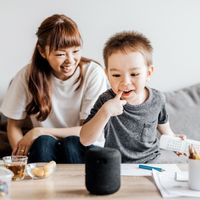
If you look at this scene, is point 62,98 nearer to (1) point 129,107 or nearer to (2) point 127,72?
(1) point 129,107

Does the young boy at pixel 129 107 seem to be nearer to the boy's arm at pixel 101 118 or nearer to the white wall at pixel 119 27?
the boy's arm at pixel 101 118

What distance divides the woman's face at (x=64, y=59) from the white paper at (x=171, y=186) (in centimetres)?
67

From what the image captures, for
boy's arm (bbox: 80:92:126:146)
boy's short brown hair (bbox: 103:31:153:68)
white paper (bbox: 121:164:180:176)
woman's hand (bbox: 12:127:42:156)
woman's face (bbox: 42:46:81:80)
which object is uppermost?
boy's short brown hair (bbox: 103:31:153:68)

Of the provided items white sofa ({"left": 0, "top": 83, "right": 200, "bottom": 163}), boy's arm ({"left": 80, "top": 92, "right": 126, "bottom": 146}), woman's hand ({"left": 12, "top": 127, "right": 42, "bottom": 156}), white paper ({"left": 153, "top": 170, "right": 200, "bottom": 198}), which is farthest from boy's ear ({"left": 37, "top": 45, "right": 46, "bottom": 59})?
white paper ({"left": 153, "top": 170, "right": 200, "bottom": 198})

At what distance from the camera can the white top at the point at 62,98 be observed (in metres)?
1.78

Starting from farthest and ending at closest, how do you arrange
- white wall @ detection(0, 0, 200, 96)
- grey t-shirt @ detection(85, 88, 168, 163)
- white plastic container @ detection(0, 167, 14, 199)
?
white wall @ detection(0, 0, 200, 96), grey t-shirt @ detection(85, 88, 168, 163), white plastic container @ detection(0, 167, 14, 199)

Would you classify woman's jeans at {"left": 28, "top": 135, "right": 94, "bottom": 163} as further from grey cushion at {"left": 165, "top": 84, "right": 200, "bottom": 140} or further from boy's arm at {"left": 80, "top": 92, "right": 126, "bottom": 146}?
grey cushion at {"left": 165, "top": 84, "right": 200, "bottom": 140}

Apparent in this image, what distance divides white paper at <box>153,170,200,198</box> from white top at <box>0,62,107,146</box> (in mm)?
Answer: 671

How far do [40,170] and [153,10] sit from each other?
1.27m

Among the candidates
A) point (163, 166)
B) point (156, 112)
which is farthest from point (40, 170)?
point (156, 112)

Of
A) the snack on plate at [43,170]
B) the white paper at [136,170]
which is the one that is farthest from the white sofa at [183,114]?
the snack on plate at [43,170]

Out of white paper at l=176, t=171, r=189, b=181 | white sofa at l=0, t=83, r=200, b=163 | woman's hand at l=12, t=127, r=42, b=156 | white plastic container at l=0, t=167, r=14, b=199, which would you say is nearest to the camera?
white plastic container at l=0, t=167, r=14, b=199

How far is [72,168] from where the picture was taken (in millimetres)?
1279

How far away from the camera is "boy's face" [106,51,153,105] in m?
1.31
